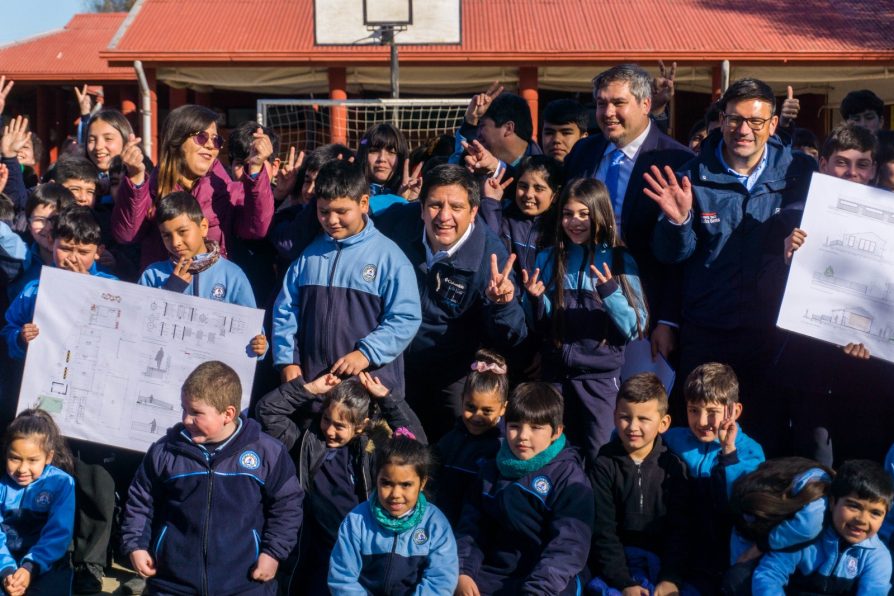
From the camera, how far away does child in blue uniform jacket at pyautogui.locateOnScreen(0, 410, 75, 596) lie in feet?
15.7

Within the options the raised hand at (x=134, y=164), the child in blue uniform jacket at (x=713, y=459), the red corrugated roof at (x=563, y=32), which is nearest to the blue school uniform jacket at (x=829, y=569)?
the child in blue uniform jacket at (x=713, y=459)

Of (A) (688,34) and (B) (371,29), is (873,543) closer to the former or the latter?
(B) (371,29)

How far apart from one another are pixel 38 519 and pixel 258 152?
2.14 m

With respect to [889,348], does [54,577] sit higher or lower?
lower

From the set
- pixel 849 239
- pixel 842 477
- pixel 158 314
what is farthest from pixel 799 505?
pixel 158 314

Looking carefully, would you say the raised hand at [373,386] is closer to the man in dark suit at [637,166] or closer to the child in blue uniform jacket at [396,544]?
the child in blue uniform jacket at [396,544]

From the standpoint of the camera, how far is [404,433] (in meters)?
4.68

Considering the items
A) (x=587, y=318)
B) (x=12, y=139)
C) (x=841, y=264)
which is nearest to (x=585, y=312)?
(x=587, y=318)

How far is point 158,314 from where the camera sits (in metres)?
5.16

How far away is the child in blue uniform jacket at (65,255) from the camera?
5.36m

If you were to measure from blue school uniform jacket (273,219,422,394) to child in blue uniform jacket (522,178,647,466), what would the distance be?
2.07 feet

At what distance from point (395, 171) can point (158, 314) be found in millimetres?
1813

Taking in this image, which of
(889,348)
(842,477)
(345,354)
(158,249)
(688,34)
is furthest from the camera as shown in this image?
(688,34)

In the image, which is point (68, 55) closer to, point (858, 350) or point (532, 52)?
→ point (532, 52)
